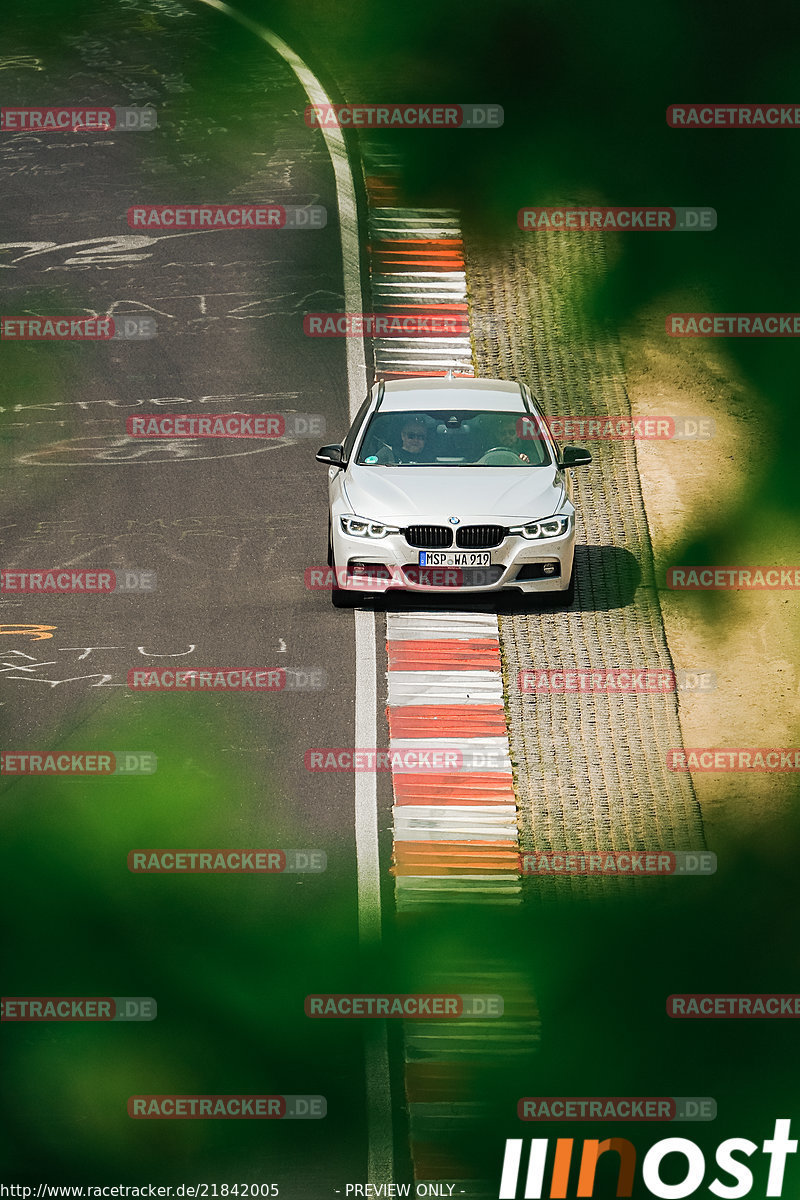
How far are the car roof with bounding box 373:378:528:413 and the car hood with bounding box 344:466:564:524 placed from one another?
0.98 m

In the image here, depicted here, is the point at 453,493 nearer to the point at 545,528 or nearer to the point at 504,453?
the point at 545,528

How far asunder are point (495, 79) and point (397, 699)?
58.2ft

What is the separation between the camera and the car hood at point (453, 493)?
610 inches

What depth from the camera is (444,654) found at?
15.9 m

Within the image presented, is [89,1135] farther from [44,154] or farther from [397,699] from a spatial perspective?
[44,154]

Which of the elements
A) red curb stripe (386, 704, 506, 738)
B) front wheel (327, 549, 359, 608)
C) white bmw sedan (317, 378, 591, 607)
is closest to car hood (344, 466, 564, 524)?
white bmw sedan (317, 378, 591, 607)

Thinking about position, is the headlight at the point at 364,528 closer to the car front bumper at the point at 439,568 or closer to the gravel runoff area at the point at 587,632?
the car front bumper at the point at 439,568

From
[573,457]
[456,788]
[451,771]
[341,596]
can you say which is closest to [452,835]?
[456,788]

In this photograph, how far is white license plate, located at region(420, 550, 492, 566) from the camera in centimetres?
1537

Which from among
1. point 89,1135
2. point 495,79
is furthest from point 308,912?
point 495,79

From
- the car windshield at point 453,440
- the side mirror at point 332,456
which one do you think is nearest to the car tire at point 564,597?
the car windshield at point 453,440

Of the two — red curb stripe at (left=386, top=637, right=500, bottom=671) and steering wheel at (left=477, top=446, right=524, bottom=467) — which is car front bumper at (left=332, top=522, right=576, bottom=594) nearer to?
red curb stripe at (left=386, top=637, right=500, bottom=671)

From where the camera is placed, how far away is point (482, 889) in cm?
1243

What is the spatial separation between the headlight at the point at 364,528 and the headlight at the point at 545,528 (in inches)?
43.0
